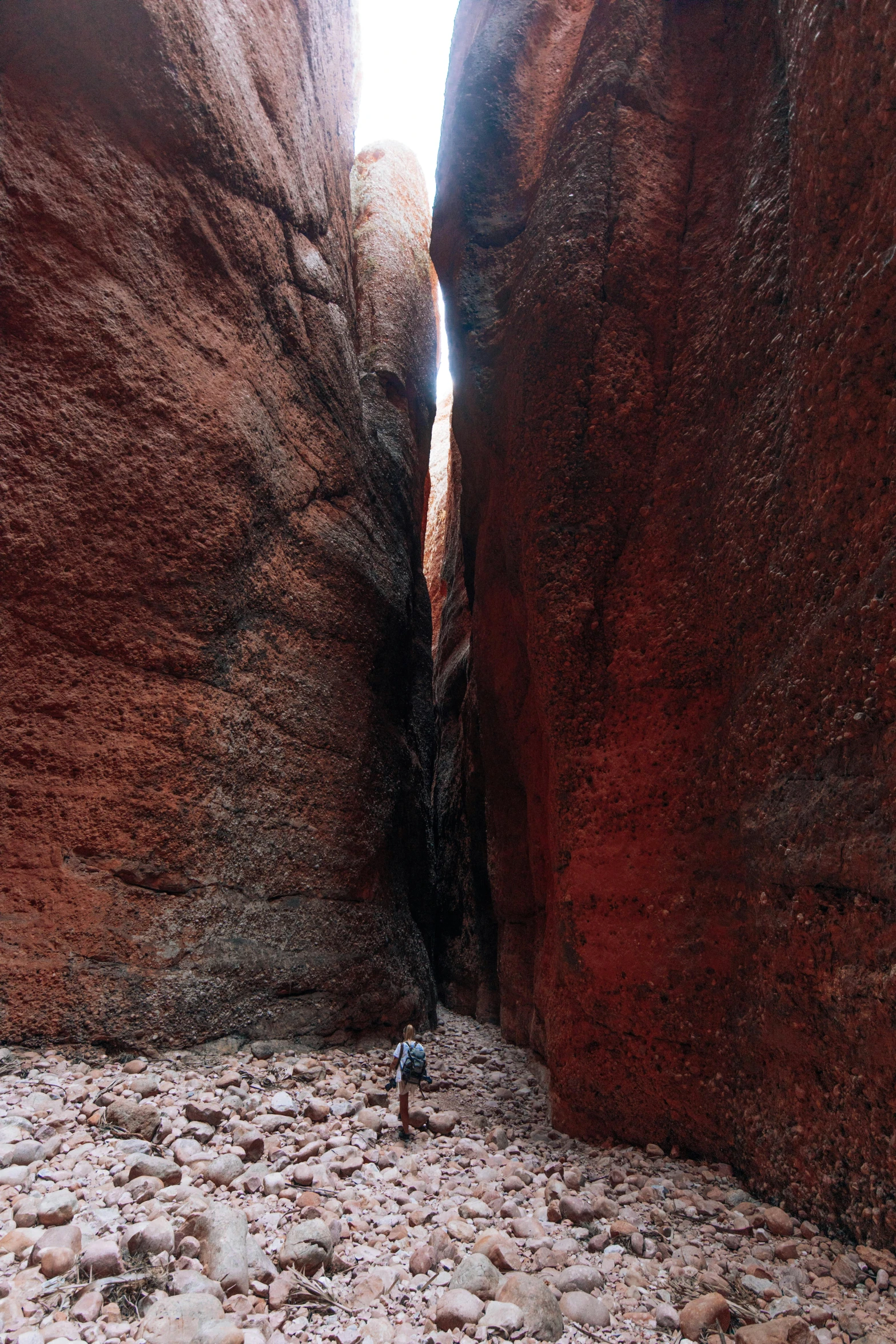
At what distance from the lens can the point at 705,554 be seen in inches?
141

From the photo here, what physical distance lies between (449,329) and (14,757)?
4743 mm

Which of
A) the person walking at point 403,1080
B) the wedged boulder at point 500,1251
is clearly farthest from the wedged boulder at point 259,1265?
the person walking at point 403,1080

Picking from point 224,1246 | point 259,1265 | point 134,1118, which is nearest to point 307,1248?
point 259,1265

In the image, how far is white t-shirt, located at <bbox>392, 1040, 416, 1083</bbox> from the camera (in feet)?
11.8

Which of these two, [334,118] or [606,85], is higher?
[334,118]

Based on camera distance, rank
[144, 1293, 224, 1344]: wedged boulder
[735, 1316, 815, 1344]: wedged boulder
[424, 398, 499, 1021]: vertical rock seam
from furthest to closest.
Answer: [424, 398, 499, 1021]: vertical rock seam, [735, 1316, 815, 1344]: wedged boulder, [144, 1293, 224, 1344]: wedged boulder

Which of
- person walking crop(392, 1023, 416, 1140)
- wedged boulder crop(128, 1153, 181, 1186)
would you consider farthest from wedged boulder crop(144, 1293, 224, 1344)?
person walking crop(392, 1023, 416, 1140)

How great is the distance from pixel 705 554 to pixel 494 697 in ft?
9.81

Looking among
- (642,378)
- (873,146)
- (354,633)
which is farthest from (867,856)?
(354,633)

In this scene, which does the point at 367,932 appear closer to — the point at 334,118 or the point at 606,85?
the point at 606,85

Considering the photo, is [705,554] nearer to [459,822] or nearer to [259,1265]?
[259,1265]

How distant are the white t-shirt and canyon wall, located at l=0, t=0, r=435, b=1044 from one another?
864mm

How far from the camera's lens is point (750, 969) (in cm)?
299

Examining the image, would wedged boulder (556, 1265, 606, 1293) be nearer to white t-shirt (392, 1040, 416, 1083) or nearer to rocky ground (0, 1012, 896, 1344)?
rocky ground (0, 1012, 896, 1344)
